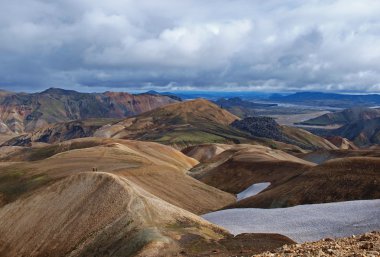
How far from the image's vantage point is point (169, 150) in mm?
180750

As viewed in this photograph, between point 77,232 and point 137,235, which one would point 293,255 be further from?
point 77,232

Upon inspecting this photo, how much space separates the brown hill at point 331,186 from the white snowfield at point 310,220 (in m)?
7.69

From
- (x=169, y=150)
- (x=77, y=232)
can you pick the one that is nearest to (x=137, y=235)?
(x=77, y=232)

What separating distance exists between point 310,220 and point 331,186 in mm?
19251

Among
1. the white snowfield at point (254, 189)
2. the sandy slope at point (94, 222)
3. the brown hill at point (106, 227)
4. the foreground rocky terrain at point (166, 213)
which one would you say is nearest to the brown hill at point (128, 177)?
the foreground rocky terrain at point (166, 213)

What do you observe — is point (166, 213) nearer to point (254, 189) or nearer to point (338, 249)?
point (338, 249)

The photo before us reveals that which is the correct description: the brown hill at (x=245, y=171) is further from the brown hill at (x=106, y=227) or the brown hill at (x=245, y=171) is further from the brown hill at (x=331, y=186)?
the brown hill at (x=106, y=227)

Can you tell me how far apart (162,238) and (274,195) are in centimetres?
3679

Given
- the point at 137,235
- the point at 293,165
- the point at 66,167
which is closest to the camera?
the point at 137,235

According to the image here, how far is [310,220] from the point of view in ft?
194

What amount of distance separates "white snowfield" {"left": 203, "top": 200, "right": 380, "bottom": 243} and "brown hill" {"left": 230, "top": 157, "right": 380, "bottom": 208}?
7691 mm

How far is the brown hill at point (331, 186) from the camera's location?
73062 mm

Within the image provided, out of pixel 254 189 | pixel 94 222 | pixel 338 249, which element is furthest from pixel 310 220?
pixel 254 189

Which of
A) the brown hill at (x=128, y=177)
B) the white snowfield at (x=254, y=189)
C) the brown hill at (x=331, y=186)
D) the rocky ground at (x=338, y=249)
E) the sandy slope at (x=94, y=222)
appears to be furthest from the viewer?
the white snowfield at (x=254, y=189)
